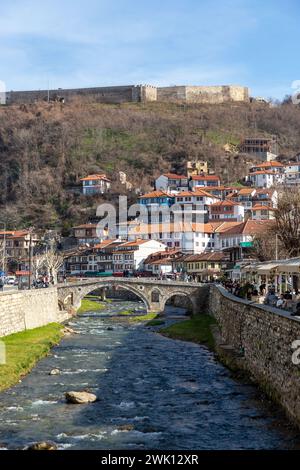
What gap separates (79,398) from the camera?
105 ft

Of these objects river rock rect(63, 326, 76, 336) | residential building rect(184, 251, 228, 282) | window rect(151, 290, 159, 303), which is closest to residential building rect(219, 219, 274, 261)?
residential building rect(184, 251, 228, 282)

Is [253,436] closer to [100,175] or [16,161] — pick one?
[100,175]

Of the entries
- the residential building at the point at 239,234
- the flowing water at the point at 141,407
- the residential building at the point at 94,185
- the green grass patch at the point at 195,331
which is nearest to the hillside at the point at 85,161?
the residential building at the point at 94,185

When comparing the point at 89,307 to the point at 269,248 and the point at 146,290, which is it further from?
the point at 269,248

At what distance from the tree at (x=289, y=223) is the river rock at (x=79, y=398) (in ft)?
100

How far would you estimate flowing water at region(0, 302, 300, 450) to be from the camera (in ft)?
82.4

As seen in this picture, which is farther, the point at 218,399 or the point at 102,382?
the point at 102,382

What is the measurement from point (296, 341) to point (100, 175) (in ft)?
475

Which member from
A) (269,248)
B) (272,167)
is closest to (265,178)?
(272,167)

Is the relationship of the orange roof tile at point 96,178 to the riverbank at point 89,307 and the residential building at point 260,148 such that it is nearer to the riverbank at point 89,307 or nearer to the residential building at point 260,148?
the residential building at point 260,148

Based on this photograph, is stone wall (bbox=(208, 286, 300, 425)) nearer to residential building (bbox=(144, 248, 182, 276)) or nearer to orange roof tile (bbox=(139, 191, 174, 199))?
residential building (bbox=(144, 248, 182, 276))

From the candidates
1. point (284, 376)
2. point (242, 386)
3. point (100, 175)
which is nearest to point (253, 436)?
point (284, 376)

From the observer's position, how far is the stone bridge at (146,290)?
8100 cm

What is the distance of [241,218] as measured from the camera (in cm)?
13000
